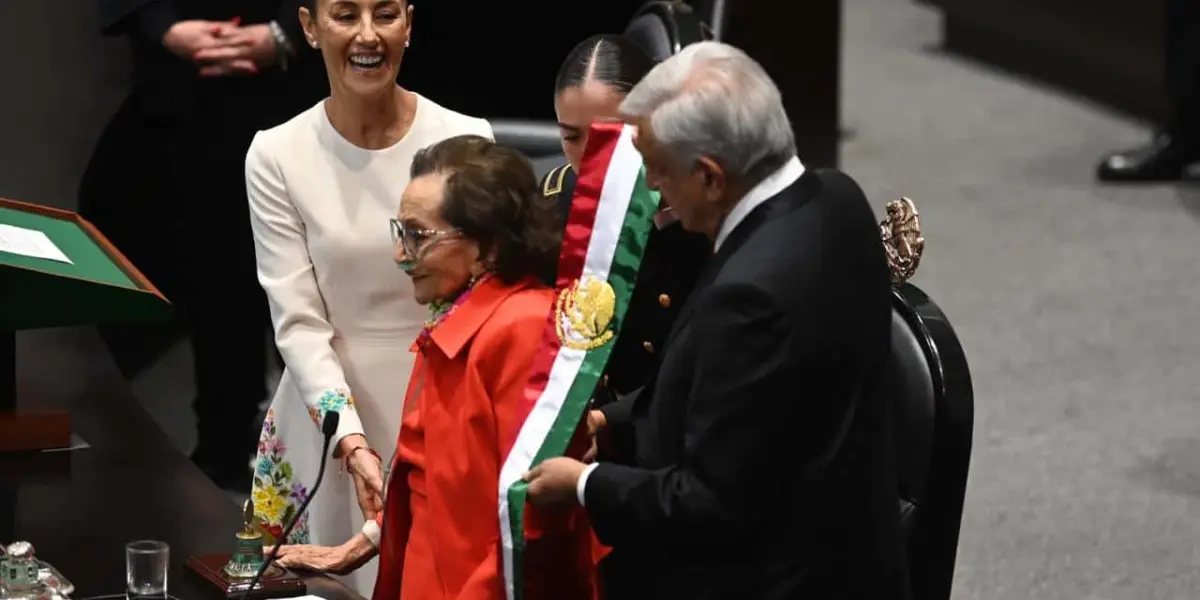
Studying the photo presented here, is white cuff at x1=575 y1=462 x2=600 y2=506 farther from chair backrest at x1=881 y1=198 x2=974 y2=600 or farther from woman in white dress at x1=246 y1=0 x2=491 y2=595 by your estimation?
woman in white dress at x1=246 y1=0 x2=491 y2=595

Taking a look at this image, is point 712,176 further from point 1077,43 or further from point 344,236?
point 1077,43

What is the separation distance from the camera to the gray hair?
6.82 ft

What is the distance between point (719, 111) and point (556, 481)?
1.50 feet

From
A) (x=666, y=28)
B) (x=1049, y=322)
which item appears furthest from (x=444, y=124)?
(x=1049, y=322)

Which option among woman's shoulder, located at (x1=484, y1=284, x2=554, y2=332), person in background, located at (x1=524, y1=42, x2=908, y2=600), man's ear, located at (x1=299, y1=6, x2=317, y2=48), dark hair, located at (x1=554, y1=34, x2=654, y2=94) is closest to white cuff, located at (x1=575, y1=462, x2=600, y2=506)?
person in background, located at (x1=524, y1=42, x2=908, y2=600)

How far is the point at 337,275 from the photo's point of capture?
119 inches

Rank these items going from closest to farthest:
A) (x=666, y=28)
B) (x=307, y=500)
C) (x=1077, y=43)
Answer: (x=307, y=500), (x=666, y=28), (x=1077, y=43)

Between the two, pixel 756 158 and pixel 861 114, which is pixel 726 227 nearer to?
pixel 756 158

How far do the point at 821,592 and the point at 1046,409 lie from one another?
11.3 ft

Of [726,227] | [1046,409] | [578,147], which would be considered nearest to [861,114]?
[1046,409]

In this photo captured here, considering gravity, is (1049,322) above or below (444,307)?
below

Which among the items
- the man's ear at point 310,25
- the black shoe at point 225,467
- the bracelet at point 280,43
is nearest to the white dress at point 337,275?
the man's ear at point 310,25

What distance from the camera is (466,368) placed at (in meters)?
2.44

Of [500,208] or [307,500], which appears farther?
[500,208]
